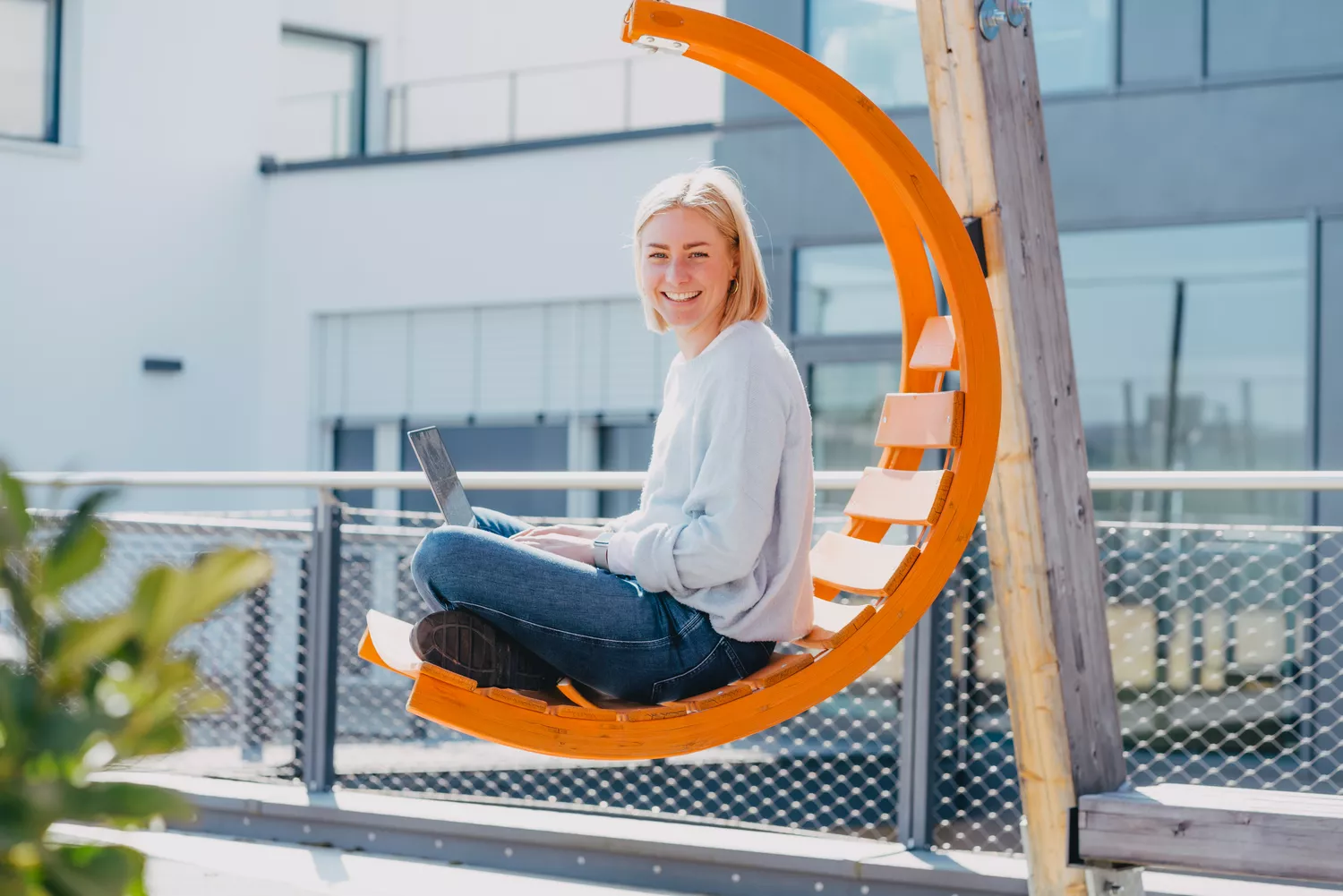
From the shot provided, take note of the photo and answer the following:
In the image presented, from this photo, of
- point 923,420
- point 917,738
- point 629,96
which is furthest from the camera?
point 629,96

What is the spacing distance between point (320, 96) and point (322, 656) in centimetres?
873

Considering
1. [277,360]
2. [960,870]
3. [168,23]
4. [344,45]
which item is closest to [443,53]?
[344,45]

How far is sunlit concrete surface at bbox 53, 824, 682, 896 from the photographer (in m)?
4.19

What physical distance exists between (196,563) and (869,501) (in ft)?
8.48

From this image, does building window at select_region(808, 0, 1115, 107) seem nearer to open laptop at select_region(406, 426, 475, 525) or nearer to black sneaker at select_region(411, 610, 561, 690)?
open laptop at select_region(406, 426, 475, 525)

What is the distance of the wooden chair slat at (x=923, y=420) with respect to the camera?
2650mm

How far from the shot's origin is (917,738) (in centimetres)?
405

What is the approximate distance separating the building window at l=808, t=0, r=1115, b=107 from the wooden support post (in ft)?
17.3

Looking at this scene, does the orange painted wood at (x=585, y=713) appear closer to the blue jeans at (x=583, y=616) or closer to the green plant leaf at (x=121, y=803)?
the blue jeans at (x=583, y=616)

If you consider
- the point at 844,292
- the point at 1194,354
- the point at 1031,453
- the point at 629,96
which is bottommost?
the point at 1031,453

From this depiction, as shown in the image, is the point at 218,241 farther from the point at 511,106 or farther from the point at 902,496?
the point at 902,496

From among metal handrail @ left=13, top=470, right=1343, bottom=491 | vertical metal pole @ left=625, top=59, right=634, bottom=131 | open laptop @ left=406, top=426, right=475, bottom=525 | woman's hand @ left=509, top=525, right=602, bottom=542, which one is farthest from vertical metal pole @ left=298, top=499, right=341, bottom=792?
vertical metal pole @ left=625, top=59, right=634, bottom=131

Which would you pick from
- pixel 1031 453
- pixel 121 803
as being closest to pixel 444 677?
pixel 1031 453

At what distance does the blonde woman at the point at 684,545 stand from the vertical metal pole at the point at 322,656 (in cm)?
229
